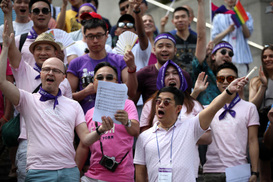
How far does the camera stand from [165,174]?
15.9 ft

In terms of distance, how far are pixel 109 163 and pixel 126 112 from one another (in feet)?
2.24

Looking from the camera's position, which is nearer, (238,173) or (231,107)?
(238,173)

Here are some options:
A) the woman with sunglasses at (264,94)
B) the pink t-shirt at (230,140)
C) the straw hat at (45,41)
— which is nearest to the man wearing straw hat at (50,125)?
the straw hat at (45,41)

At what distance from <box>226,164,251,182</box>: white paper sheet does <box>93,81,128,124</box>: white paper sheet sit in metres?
1.77

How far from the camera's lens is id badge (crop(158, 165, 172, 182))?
15.9 feet

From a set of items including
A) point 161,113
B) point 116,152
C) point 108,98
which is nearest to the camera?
point 108,98

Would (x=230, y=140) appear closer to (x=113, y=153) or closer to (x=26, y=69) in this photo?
(x=113, y=153)

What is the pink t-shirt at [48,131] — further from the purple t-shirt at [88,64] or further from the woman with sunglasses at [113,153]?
the purple t-shirt at [88,64]

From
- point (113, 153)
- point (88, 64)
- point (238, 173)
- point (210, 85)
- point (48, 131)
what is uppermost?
point (88, 64)

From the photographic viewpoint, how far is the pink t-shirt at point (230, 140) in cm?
588

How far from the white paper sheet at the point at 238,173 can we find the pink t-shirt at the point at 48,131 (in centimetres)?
187

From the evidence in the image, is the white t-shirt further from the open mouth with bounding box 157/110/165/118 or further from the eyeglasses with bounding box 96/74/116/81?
the open mouth with bounding box 157/110/165/118

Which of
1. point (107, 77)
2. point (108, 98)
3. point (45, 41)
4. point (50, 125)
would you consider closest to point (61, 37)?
point (45, 41)

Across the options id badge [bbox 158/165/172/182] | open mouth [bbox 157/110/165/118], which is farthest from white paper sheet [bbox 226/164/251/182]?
open mouth [bbox 157/110/165/118]
